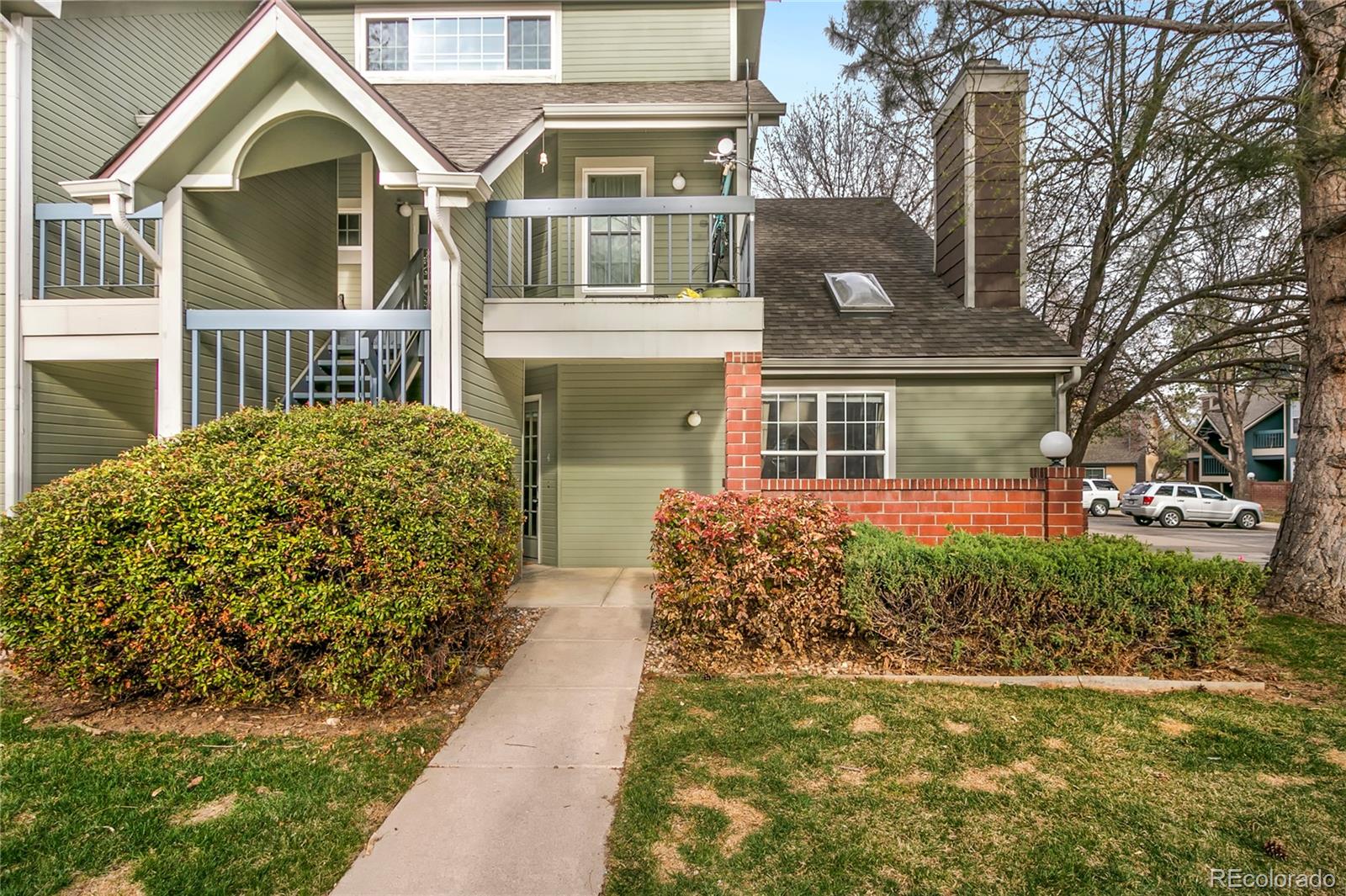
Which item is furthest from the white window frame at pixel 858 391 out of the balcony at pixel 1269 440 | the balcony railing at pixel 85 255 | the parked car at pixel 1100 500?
the balcony at pixel 1269 440

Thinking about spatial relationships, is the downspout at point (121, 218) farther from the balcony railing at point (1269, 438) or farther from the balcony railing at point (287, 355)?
the balcony railing at point (1269, 438)

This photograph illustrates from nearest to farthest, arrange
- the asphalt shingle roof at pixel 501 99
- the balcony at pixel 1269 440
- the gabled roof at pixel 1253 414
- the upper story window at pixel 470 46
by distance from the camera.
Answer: the asphalt shingle roof at pixel 501 99
the upper story window at pixel 470 46
the gabled roof at pixel 1253 414
the balcony at pixel 1269 440

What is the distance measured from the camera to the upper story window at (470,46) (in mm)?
10047

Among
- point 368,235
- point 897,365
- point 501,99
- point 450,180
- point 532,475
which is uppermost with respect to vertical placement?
point 501,99

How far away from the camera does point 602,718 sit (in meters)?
4.27

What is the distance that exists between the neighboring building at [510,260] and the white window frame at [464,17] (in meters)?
0.04

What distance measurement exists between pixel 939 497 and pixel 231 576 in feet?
18.7

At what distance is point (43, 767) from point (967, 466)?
30.4 ft

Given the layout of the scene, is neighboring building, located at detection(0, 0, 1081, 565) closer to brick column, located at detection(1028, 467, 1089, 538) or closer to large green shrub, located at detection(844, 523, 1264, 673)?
brick column, located at detection(1028, 467, 1089, 538)

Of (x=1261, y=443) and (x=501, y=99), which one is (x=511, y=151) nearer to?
(x=501, y=99)

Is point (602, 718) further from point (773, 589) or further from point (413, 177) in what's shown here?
point (413, 177)

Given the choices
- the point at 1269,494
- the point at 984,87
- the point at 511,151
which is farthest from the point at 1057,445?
the point at 1269,494

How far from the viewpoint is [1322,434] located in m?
6.50

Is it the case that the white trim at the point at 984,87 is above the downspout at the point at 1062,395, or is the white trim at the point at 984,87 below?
above
